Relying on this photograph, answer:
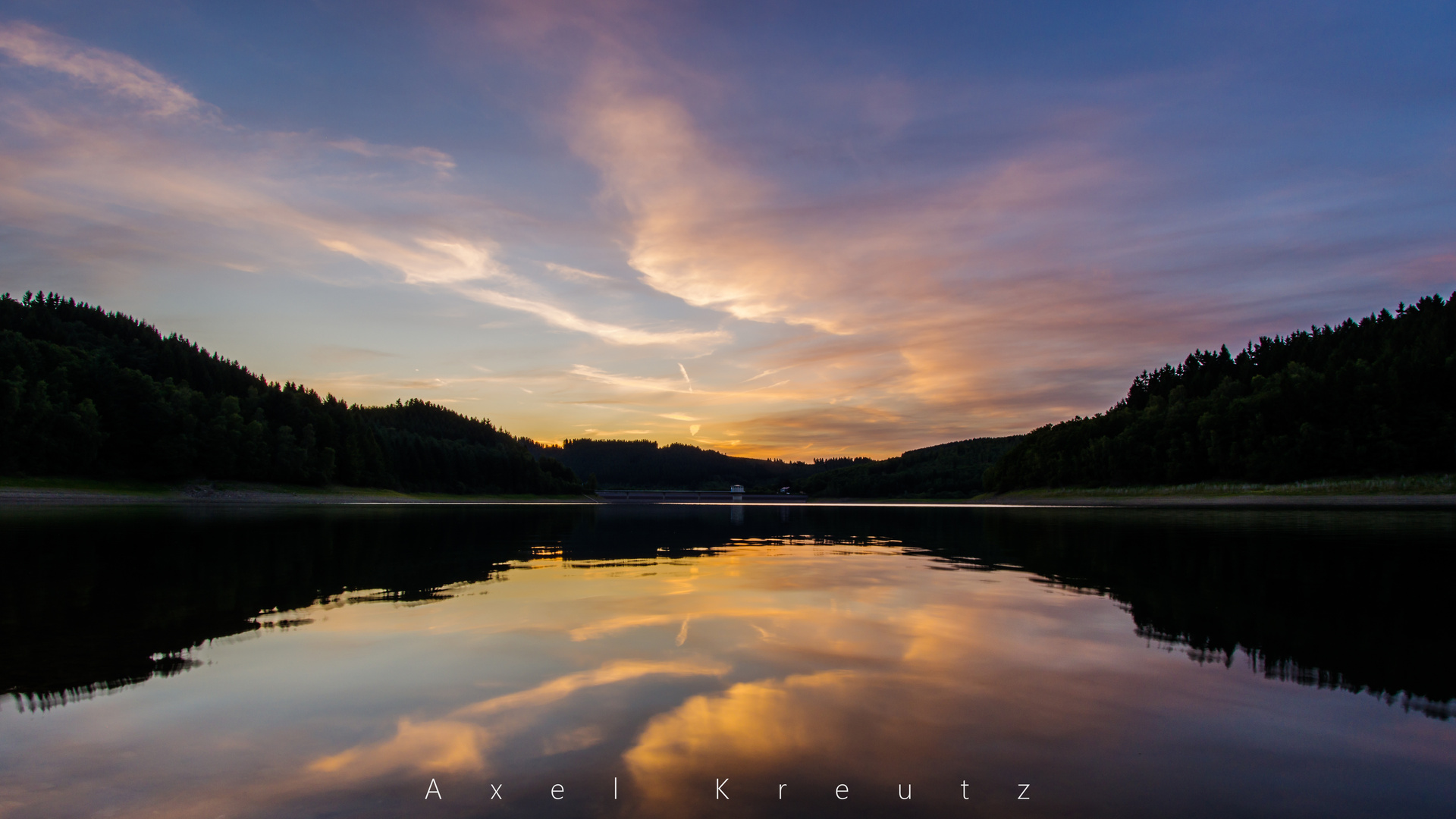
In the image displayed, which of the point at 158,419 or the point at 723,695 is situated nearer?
the point at 723,695

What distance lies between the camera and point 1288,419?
96375mm

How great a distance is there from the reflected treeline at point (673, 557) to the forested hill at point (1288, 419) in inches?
2421

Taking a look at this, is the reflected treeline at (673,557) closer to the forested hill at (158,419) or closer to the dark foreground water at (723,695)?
the dark foreground water at (723,695)

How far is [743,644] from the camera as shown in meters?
10.6

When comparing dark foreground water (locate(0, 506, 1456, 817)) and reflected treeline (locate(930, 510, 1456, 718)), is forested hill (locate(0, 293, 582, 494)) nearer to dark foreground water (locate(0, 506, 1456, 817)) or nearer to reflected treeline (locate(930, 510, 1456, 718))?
dark foreground water (locate(0, 506, 1456, 817))

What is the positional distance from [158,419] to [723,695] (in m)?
118

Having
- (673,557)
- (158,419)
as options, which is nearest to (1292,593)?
(673,557)

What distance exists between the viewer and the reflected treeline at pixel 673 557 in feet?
31.0

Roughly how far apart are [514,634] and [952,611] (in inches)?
304

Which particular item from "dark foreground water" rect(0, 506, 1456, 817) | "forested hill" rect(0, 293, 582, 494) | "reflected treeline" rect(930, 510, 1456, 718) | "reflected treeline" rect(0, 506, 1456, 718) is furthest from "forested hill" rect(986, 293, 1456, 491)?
"forested hill" rect(0, 293, 582, 494)

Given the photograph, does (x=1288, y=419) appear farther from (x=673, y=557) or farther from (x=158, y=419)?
(x=158, y=419)

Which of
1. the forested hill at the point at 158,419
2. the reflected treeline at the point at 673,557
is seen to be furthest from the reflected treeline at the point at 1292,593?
the forested hill at the point at 158,419

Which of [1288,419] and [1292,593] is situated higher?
[1288,419]

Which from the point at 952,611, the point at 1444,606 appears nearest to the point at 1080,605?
the point at 952,611
